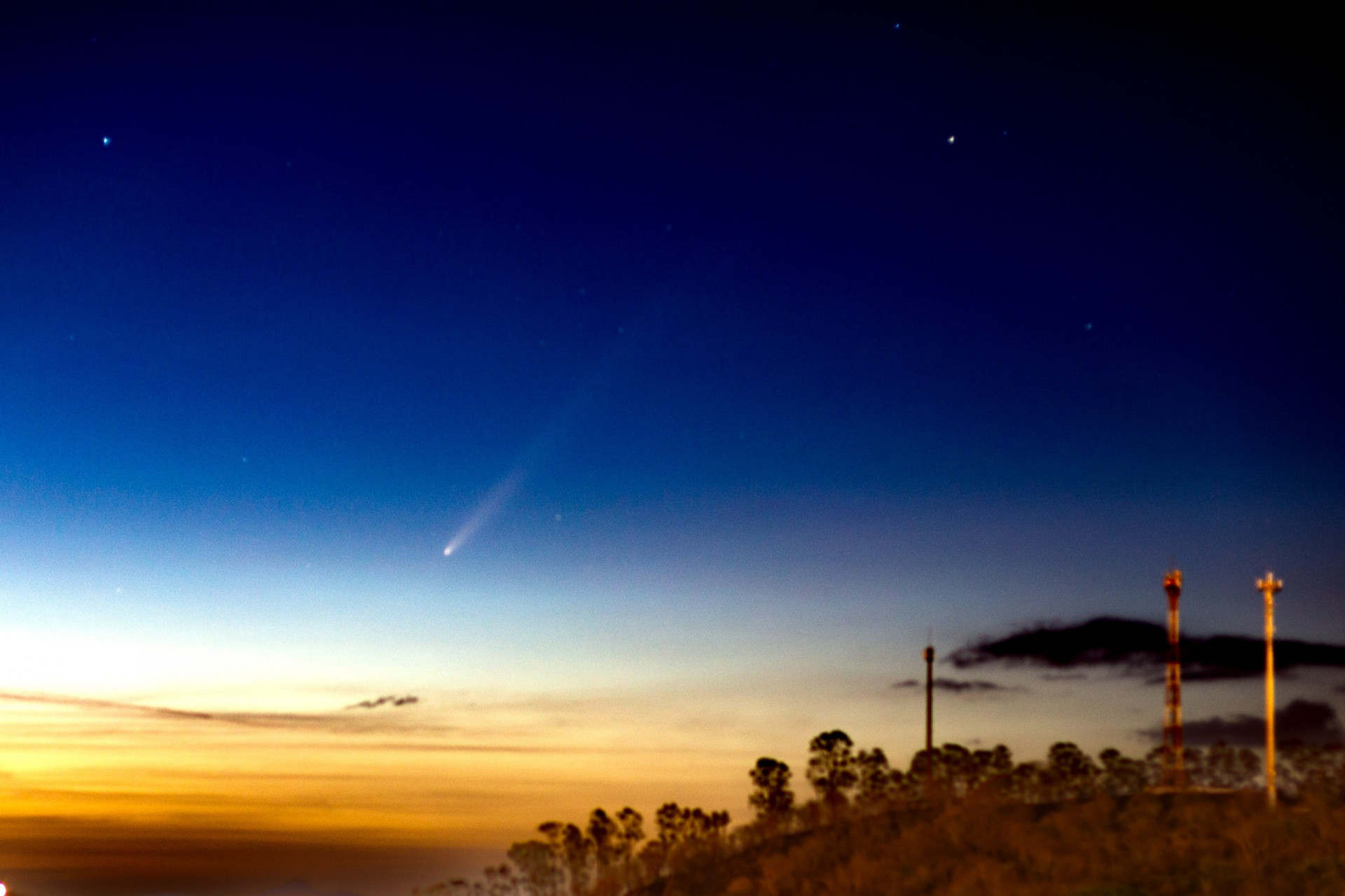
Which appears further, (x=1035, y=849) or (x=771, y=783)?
(x=771, y=783)

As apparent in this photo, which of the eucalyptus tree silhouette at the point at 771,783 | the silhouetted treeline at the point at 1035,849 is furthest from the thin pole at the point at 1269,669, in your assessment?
the eucalyptus tree silhouette at the point at 771,783

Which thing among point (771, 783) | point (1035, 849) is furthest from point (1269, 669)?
point (771, 783)

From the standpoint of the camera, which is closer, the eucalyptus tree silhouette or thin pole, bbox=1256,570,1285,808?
thin pole, bbox=1256,570,1285,808

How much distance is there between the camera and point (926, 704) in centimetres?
6669

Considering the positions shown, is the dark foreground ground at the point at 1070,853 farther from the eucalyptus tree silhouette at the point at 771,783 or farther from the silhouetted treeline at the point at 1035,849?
the eucalyptus tree silhouette at the point at 771,783

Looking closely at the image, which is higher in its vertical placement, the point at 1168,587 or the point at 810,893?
the point at 1168,587

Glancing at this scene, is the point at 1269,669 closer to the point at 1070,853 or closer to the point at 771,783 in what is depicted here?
the point at 1070,853

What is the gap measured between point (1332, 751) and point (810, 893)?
3306cm

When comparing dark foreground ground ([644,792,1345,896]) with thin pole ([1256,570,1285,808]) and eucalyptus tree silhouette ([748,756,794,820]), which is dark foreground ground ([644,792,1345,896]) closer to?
thin pole ([1256,570,1285,808])

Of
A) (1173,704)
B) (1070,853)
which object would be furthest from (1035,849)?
(1173,704)

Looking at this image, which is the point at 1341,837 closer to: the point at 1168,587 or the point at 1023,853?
the point at 1023,853

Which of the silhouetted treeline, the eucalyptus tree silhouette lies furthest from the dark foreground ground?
the eucalyptus tree silhouette

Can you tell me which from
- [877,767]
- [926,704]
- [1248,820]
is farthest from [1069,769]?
[1248,820]

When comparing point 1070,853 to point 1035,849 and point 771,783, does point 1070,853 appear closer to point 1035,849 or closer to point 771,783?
point 1035,849
